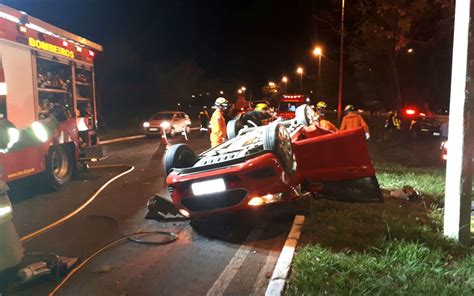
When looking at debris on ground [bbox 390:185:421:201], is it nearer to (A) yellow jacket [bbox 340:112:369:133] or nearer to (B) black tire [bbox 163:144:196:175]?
(A) yellow jacket [bbox 340:112:369:133]

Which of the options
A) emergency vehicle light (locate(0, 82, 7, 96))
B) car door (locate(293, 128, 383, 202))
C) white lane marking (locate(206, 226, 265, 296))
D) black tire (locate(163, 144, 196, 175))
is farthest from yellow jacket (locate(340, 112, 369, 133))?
emergency vehicle light (locate(0, 82, 7, 96))

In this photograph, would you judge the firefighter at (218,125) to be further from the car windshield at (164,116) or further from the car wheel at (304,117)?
the car windshield at (164,116)

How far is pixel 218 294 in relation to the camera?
442 cm

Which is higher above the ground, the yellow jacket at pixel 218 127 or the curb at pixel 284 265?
the yellow jacket at pixel 218 127

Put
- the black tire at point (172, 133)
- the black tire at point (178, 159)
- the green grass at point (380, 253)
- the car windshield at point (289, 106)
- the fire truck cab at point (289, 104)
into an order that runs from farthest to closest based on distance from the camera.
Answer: the black tire at point (172, 133), the car windshield at point (289, 106), the fire truck cab at point (289, 104), the black tire at point (178, 159), the green grass at point (380, 253)

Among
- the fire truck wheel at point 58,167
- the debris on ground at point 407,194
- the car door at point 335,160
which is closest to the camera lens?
the car door at point 335,160

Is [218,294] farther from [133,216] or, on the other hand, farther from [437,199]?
[437,199]

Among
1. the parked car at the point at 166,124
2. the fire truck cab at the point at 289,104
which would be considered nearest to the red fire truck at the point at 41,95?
the parked car at the point at 166,124

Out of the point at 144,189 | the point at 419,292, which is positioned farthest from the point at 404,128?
the point at 419,292

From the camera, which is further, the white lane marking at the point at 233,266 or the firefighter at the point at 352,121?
the firefighter at the point at 352,121

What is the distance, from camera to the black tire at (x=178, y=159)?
6.65 m

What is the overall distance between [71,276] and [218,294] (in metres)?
1.57

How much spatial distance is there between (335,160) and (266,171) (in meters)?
1.62

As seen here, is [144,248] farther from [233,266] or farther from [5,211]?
[5,211]
